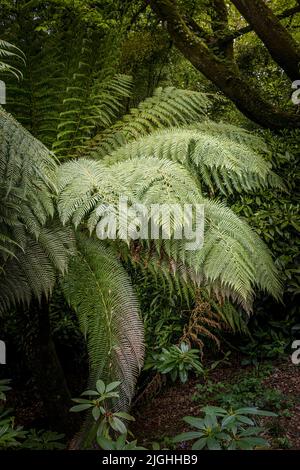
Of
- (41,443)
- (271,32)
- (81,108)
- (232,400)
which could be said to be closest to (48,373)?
(41,443)

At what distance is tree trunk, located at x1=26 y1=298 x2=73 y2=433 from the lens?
2.05 meters

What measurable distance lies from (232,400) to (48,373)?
852mm

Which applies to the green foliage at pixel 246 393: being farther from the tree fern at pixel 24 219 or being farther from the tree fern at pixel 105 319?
the tree fern at pixel 24 219

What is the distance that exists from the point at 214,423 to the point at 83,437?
452 millimetres

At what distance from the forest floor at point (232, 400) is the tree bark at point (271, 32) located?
202cm

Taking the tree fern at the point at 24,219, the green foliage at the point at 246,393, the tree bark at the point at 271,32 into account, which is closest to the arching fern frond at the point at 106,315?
the tree fern at the point at 24,219

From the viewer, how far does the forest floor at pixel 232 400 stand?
5.93 feet

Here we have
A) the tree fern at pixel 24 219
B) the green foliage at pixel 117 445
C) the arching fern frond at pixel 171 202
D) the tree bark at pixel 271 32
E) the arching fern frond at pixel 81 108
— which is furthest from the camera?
the tree bark at pixel 271 32

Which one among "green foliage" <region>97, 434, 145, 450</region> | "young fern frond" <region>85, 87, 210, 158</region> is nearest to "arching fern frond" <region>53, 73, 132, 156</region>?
"young fern frond" <region>85, 87, 210, 158</region>

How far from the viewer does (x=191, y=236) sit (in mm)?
1738

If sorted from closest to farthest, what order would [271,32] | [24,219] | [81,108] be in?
[24,219] → [81,108] → [271,32]

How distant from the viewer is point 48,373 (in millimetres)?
2090

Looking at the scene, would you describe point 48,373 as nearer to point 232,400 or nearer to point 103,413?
point 103,413

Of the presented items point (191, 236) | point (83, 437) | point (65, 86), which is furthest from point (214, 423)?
point (65, 86)
